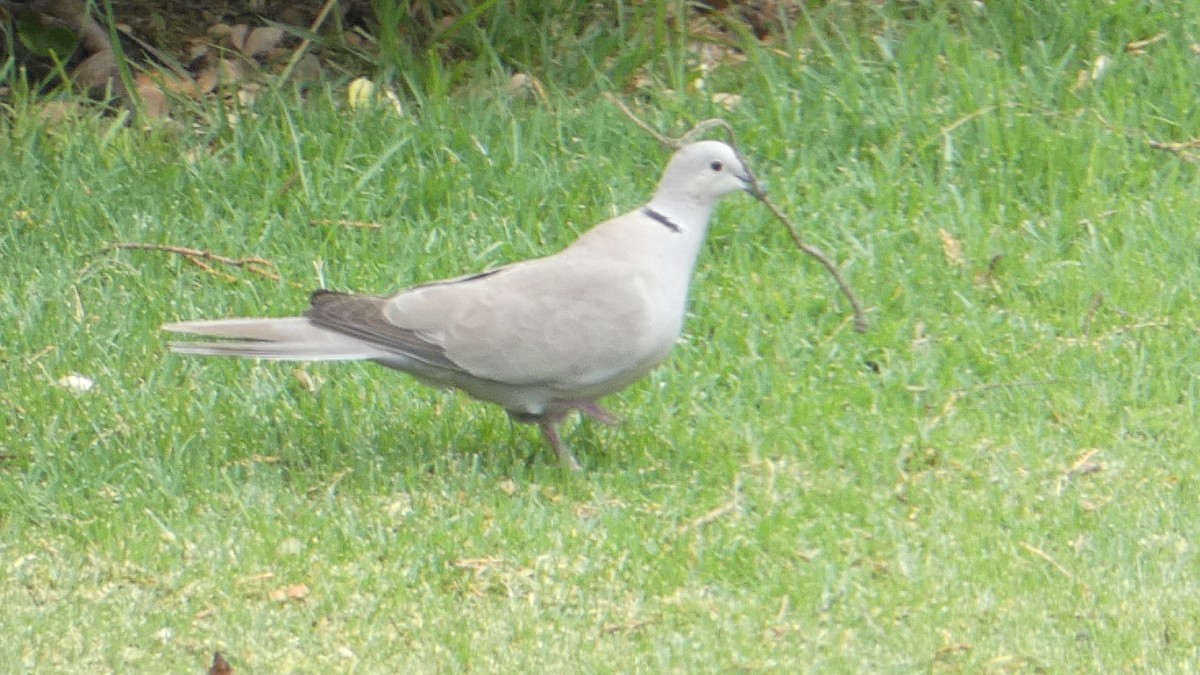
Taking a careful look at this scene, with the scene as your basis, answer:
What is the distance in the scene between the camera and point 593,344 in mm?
4273

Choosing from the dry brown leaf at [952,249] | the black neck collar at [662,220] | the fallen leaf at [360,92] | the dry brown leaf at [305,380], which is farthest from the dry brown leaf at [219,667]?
the fallen leaf at [360,92]

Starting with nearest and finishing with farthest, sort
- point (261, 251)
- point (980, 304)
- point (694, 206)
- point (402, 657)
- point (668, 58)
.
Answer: point (402, 657), point (694, 206), point (980, 304), point (261, 251), point (668, 58)

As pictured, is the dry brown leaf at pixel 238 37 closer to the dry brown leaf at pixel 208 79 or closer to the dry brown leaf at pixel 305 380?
the dry brown leaf at pixel 208 79

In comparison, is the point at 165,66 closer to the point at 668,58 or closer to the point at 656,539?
the point at 668,58

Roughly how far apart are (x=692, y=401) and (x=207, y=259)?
1733 mm

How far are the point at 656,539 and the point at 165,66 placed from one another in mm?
3627

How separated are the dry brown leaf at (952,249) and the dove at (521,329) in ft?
4.24

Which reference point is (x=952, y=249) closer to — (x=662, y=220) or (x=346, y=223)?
(x=662, y=220)

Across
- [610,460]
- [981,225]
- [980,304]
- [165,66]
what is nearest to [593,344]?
[610,460]

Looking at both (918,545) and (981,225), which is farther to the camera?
(981,225)

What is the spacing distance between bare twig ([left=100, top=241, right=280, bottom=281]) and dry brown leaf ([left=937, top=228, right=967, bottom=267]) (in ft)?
6.75

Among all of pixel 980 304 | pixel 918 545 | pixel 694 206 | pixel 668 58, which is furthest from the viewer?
pixel 668 58

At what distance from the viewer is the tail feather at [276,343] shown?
432 centimetres

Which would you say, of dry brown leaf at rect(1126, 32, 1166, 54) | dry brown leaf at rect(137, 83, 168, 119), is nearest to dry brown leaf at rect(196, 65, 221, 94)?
dry brown leaf at rect(137, 83, 168, 119)
